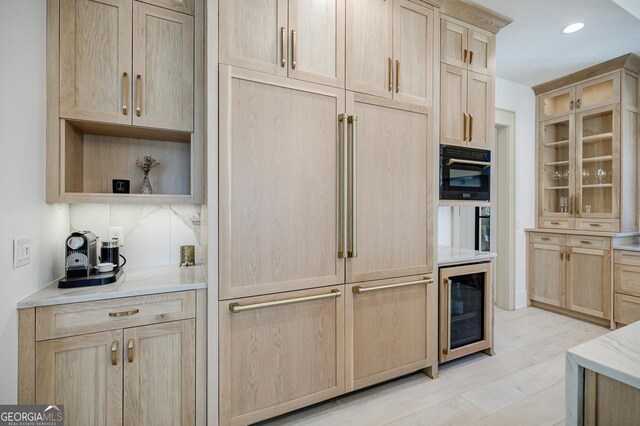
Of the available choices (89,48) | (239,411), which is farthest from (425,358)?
(89,48)

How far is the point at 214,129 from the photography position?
Result: 5.29 ft

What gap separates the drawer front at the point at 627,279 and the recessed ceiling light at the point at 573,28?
2.32 m

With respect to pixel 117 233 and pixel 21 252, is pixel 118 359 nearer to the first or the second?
pixel 21 252

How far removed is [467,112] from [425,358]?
1937mm

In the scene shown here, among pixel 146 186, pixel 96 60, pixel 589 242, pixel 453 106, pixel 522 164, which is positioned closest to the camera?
pixel 96 60

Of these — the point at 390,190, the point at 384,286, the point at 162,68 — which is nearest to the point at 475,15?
the point at 390,190

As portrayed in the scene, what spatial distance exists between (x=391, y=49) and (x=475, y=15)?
951 millimetres

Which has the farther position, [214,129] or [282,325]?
[282,325]

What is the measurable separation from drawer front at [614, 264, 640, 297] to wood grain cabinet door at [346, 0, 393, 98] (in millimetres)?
3093

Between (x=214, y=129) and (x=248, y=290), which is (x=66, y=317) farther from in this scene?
(x=214, y=129)

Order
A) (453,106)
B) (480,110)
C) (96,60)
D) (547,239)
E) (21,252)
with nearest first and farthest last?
(21,252) < (96,60) < (453,106) < (480,110) < (547,239)

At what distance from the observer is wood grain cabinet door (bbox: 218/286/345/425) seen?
65.8 inches

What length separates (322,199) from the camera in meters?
1.89

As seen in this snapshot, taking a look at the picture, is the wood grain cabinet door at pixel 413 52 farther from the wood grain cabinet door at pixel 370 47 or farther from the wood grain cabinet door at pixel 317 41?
the wood grain cabinet door at pixel 317 41
